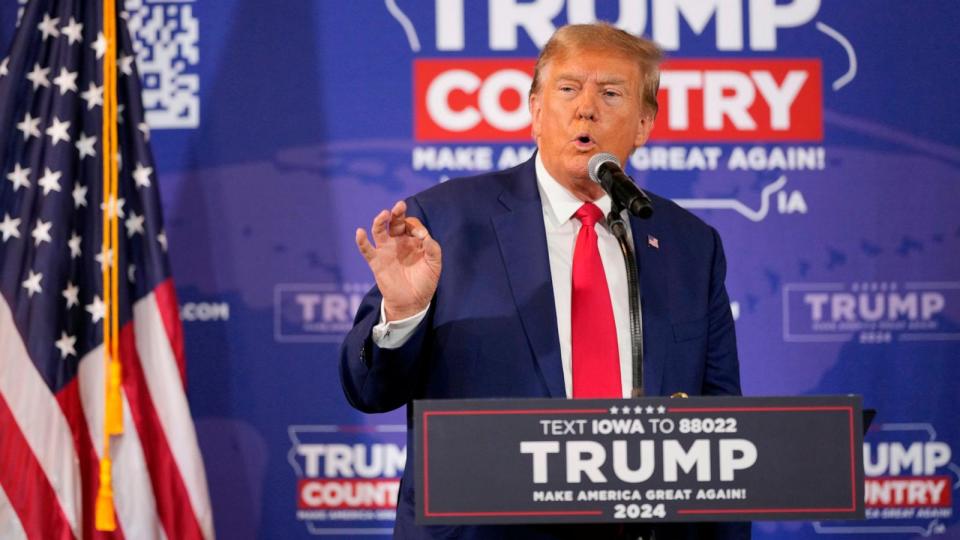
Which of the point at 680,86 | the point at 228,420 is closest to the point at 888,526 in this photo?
the point at 680,86

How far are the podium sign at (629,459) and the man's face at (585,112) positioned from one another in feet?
2.62

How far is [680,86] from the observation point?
11.8 ft

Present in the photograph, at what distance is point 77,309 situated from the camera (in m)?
3.15

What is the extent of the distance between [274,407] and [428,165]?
0.92 m

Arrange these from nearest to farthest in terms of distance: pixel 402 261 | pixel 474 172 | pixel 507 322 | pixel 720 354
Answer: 1. pixel 402 261
2. pixel 507 322
3. pixel 720 354
4. pixel 474 172

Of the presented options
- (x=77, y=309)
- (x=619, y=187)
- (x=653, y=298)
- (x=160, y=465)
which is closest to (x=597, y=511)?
(x=619, y=187)

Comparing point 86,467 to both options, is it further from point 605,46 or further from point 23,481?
point 605,46

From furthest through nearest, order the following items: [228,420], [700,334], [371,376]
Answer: [228,420], [700,334], [371,376]

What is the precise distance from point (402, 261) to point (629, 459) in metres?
0.54

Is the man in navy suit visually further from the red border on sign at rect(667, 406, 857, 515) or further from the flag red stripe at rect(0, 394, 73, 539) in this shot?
the flag red stripe at rect(0, 394, 73, 539)

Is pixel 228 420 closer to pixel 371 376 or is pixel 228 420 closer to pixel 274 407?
pixel 274 407

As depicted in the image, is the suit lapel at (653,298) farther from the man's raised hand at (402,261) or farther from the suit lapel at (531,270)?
the man's raised hand at (402,261)

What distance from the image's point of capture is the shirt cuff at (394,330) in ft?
5.88

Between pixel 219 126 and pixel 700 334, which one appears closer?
pixel 700 334
